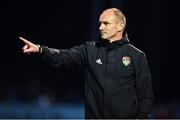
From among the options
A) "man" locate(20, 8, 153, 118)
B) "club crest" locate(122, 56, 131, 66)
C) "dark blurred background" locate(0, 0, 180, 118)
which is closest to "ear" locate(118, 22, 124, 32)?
"man" locate(20, 8, 153, 118)

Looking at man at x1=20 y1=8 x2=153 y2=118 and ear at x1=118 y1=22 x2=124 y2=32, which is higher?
ear at x1=118 y1=22 x2=124 y2=32

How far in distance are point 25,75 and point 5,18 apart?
3.39 feet

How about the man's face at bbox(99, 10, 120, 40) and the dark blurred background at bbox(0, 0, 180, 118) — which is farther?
the dark blurred background at bbox(0, 0, 180, 118)

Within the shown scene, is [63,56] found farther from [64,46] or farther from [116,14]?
[64,46]

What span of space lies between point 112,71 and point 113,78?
5 cm

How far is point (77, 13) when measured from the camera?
8.91 m

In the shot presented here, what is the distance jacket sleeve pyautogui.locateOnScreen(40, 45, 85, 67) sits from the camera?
11.2 feet

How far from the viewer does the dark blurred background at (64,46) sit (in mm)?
7340

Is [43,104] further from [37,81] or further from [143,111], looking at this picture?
[143,111]

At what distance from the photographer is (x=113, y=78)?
337 centimetres

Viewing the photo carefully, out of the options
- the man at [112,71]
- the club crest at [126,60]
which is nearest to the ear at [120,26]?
the man at [112,71]

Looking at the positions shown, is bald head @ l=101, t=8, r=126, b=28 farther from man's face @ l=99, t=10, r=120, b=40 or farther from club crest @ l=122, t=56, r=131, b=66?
club crest @ l=122, t=56, r=131, b=66

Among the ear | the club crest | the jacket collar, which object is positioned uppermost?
the ear

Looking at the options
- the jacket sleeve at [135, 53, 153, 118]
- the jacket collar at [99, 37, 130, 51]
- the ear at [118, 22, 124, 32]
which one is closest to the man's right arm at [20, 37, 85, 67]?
the jacket collar at [99, 37, 130, 51]
